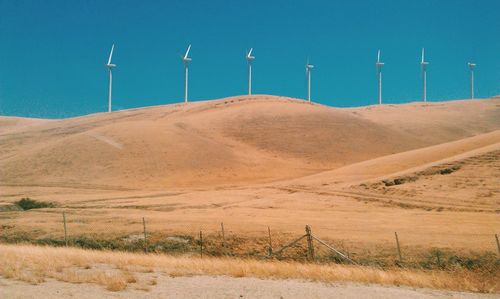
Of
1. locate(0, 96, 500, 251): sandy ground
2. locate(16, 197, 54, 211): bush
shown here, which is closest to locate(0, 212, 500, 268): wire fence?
locate(0, 96, 500, 251): sandy ground

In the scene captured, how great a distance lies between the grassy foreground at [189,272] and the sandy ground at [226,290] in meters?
0.55

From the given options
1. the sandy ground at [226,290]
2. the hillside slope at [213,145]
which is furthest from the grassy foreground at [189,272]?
the hillside slope at [213,145]

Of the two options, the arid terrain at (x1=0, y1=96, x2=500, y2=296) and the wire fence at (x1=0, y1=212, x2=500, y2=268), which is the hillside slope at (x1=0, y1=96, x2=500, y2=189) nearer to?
the arid terrain at (x1=0, y1=96, x2=500, y2=296)

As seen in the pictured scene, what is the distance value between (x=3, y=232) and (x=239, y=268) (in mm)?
19583

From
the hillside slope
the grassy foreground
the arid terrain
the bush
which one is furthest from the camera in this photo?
the hillside slope

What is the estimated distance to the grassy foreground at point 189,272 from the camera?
15.0 meters

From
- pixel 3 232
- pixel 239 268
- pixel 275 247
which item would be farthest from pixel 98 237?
pixel 239 268

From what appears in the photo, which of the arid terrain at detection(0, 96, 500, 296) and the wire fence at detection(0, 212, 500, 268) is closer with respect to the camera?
the wire fence at detection(0, 212, 500, 268)

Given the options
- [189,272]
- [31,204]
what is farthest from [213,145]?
[189,272]

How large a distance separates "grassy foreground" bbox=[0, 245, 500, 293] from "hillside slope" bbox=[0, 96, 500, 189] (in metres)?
41.9

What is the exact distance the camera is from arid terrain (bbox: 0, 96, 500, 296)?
2569 centimetres

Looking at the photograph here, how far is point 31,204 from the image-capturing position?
148 feet

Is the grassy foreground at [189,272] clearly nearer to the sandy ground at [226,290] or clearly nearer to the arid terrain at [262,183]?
the sandy ground at [226,290]

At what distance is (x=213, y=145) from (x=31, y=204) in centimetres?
3881
